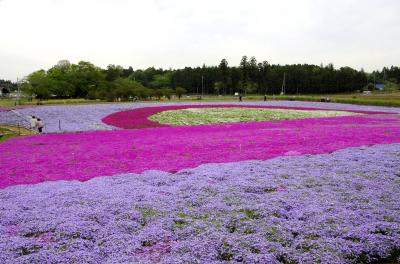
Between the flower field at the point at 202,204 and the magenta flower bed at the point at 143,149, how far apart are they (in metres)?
0.13

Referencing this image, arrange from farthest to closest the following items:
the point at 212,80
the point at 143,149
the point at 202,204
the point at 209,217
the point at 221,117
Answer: the point at 212,80 → the point at 221,117 → the point at 143,149 → the point at 202,204 → the point at 209,217

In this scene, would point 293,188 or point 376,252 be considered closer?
point 376,252

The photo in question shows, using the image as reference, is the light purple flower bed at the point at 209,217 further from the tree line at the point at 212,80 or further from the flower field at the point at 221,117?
the tree line at the point at 212,80

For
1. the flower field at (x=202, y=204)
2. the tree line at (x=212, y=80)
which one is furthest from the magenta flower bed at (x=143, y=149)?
the tree line at (x=212, y=80)

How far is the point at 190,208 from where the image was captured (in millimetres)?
12148

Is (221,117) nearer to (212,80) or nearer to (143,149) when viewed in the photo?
(143,149)

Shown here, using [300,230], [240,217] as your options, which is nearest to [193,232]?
[240,217]

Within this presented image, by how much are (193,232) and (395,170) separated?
442 inches

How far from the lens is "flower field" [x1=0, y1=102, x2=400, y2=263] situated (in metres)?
9.16

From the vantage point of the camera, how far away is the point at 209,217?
11320 millimetres

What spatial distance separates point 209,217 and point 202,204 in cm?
132

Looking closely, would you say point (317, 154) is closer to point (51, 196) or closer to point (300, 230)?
point (300, 230)

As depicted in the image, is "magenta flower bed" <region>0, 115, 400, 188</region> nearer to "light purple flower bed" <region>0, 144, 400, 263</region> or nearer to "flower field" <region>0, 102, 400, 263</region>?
"flower field" <region>0, 102, 400, 263</region>

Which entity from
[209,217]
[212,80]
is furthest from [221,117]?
[212,80]
